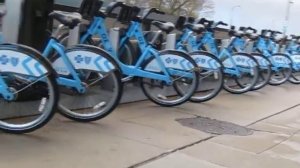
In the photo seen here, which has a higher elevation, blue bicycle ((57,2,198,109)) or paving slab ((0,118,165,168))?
blue bicycle ((57,2,198,109))

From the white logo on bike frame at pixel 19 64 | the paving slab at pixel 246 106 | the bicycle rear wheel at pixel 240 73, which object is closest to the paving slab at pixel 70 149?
the white logo on bike frame at pixel 19 64

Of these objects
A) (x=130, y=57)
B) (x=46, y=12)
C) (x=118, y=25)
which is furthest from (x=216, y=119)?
(x=46, y=12)

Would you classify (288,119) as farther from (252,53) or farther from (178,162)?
(178,162)

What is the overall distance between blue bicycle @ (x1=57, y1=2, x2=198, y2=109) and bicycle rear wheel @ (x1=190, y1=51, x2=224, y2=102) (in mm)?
585

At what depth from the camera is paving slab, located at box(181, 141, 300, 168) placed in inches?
177

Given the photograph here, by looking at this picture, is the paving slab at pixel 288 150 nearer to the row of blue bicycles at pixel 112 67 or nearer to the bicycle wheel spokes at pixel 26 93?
the row of blue bicycles at pixel 112 67

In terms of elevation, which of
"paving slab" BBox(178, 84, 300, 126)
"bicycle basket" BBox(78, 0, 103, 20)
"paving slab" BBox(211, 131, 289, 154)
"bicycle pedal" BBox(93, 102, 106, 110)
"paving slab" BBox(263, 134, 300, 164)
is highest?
"bicycle basket" BBox(78, 0, 103, 20)

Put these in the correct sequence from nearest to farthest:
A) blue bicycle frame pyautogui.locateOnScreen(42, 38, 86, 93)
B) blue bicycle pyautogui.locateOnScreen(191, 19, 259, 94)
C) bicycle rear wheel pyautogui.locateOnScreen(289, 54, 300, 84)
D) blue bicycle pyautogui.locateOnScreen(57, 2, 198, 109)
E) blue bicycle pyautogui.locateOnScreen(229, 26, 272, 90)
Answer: blue bicycle frame pyautogui.locateOnScreen(42, 38, 86, 93) < blue bicycle pyautogui.locateOnScreen(57, 2, 198, 109) < blue bicycle pyautogui.locateOnScreen(191, 19, 259, 94) < blue bicycle pyautogui.locateOnScreen(229, 26, 272, 90) < bicycle rear wheel pyautogui.locateOnScreen(289, 54, 300, 84)

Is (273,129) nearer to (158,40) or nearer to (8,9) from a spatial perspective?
(158,40)

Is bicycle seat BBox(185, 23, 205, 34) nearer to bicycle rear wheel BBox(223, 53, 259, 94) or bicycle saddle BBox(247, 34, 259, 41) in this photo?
bicycle rear wheel BBox(223, 53, 259, 94)

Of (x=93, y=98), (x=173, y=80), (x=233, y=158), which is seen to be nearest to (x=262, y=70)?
(x=173, y=80)

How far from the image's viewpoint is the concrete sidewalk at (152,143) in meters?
4.13

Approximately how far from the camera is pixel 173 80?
680 cm

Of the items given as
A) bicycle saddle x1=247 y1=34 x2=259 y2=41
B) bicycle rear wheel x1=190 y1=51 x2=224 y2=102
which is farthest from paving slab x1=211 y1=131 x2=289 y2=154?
bicycle saddle x1=247 y1=34 x2=259 y2=41
